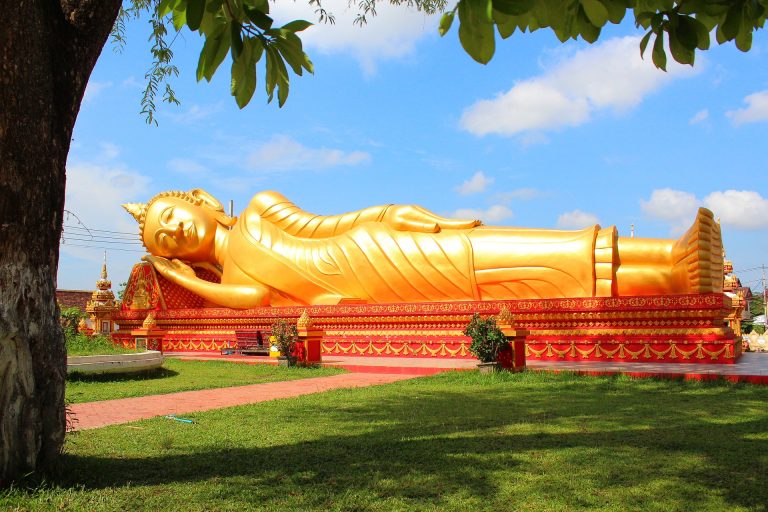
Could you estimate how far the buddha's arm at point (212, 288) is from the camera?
16500mm

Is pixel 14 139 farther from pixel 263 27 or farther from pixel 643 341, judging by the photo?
pixel 643 341

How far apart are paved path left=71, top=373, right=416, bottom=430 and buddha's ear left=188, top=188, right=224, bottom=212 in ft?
32.3

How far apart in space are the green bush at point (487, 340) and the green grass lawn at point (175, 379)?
102 inches

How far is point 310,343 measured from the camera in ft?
40.5

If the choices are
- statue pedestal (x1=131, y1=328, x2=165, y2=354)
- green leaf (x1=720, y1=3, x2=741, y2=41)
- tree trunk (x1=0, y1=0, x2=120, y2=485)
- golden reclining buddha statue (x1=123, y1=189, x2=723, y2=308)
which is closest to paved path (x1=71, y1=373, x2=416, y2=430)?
tree trunk (x1=0, y1=0, x2=120, y2=485)

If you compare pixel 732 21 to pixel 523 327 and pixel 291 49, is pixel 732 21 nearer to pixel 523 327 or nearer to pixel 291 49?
pixel 291 49

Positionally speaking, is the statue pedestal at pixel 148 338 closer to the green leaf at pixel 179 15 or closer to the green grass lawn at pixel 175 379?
the green grass lawn at pixel 175 379

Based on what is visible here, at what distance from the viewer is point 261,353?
15352 mm

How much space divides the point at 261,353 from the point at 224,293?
7.57 feet

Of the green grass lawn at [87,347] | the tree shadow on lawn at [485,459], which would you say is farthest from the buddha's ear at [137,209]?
the tree shadow on lawn at [485,459]

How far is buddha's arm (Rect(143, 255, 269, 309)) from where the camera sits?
16.5 meters

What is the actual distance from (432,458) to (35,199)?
281 centimetres

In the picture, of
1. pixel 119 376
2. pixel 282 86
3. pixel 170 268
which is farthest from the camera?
pixel 170 268

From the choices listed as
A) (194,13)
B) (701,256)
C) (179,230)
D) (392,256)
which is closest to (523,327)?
(701,256)
